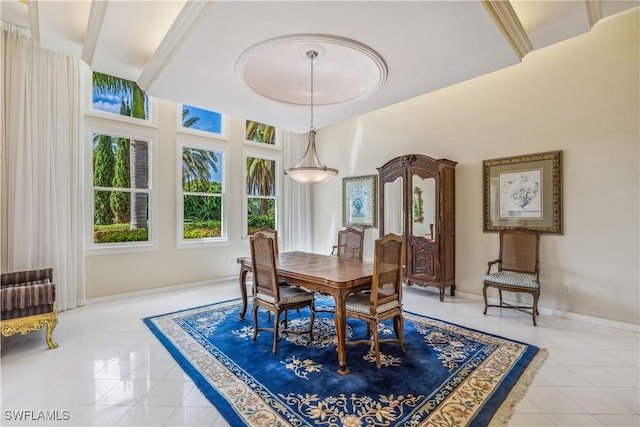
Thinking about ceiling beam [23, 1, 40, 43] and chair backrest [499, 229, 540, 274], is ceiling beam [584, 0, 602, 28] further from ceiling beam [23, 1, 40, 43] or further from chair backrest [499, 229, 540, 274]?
ceiling beam [23, 1, 40, 43]

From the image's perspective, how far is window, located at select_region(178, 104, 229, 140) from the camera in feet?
16.7

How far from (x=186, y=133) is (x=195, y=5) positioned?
3.00 meters

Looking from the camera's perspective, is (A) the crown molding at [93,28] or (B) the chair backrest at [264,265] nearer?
(A) the crown molding at [93,28]

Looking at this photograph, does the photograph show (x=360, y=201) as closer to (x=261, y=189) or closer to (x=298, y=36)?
(x=261, y=189)

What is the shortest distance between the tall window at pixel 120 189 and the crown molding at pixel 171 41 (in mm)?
1212

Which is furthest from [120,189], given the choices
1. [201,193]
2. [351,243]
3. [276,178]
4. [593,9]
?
[593,9]

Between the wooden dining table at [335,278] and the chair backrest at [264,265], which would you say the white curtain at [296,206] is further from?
the chair backrest at [264,265]

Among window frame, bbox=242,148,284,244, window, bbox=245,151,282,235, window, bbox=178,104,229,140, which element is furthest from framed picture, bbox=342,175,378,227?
window, bbox=178,104,229,140

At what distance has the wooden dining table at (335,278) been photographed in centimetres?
247

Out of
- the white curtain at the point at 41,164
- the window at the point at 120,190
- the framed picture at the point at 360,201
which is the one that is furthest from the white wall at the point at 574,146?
the white curtain at the point at 41,164

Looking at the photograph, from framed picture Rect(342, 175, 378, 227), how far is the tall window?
3473 mm

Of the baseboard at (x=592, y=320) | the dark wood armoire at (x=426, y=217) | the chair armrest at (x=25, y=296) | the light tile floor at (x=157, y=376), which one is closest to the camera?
the light tile floor at (x=157, y=376)

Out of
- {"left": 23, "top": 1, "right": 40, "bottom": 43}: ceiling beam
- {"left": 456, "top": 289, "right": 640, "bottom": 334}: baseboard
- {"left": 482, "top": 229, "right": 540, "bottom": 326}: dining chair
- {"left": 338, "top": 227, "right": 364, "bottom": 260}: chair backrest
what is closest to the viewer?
{"left": 23, "top": 1, "right": 40, "bottom": 43}: ceiling beam

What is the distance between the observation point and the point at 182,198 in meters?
5.05
